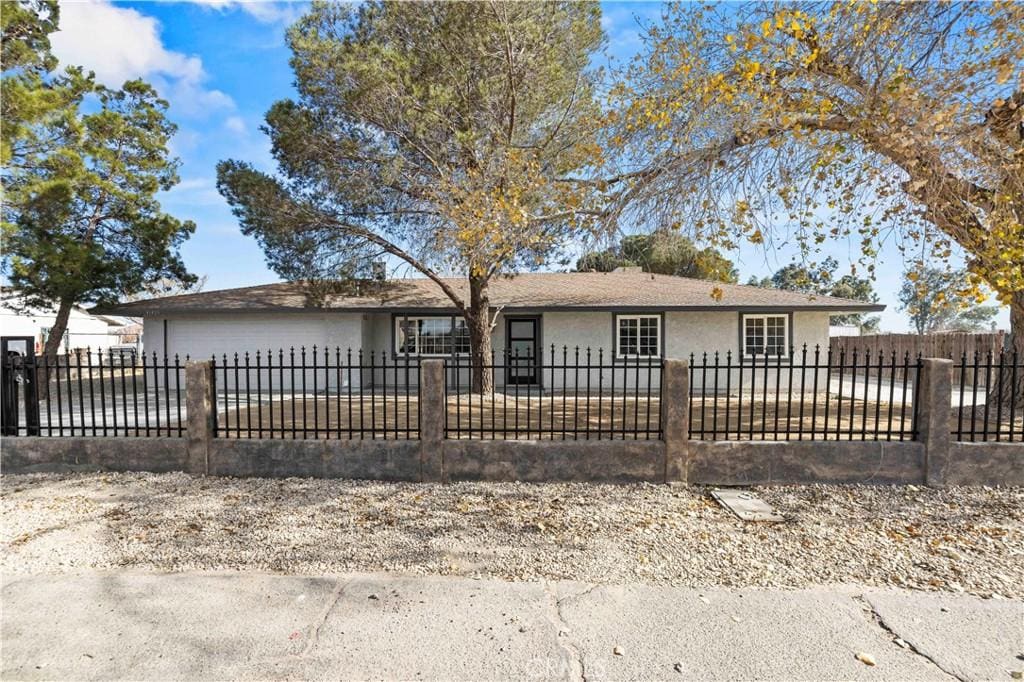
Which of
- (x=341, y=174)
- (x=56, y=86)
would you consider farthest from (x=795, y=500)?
(x=56, y=86)

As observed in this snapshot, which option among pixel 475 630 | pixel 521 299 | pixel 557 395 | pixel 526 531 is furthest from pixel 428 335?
pixel 475 630

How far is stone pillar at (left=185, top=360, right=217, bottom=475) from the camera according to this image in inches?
239

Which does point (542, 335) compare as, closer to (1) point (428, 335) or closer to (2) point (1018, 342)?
(1) point (428, 335)

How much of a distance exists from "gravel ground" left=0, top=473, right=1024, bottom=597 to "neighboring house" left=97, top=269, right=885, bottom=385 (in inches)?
354

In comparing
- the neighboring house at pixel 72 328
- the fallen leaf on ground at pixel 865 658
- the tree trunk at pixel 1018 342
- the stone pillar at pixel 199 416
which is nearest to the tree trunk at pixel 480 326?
the stone pillar at pixel 199 416

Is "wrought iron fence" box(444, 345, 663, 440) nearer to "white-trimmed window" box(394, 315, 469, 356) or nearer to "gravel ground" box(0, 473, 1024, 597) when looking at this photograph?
"white-trimmed window" box(394, 315, 469, 356)

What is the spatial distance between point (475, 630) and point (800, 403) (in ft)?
18.2

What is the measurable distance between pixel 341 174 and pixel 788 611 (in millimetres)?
10860

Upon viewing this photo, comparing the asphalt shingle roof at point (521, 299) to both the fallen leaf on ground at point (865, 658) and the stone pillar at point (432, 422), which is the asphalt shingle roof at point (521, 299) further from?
the fallen leaf on ground at point (865, 658)

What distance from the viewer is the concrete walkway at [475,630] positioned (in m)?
2.80

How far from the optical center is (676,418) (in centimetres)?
578

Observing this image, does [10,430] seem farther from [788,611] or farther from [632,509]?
[788,611]

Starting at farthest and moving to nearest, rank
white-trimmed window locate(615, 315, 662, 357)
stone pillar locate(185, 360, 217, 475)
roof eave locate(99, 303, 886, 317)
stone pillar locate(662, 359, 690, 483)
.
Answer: white-trimmed window locate(615, 315, 662, 357), roof eave locate(99, 303, 886, 317), stone pillar locate(185, 360, 217, 475), stone pillar locate(662, 359, 690, 483)

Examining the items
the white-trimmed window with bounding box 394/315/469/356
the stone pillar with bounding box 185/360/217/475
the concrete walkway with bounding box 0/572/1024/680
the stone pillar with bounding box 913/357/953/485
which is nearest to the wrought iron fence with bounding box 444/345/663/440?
the white-trimmed window with bounding box 394/315/469/356
